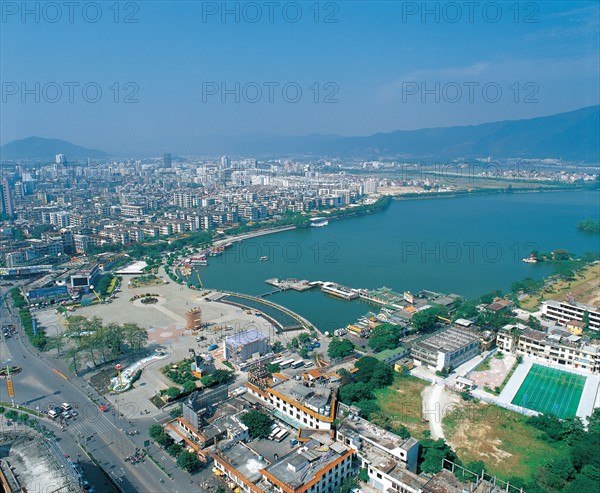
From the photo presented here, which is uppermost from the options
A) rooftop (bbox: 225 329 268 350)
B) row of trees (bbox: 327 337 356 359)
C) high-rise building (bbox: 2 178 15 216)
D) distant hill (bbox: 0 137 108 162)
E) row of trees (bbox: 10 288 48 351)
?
distant hill (bbox: 0 137 108 162)

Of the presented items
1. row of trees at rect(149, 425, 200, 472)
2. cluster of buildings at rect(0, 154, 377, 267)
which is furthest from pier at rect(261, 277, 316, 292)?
cluster of buildings at rect(0, 154, 377, 267)

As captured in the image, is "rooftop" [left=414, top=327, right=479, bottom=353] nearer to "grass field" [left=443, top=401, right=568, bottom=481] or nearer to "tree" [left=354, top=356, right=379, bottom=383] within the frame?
"tree" [left=354, top=356, right=379, bottom=383]

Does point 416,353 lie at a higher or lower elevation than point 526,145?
lower

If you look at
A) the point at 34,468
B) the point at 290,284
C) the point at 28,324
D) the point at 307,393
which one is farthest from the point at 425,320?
the point at 28,324

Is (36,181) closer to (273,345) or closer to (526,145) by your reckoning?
(273,345)

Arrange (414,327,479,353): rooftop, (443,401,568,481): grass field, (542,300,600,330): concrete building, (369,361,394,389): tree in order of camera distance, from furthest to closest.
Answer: (542,300,600,330): concrete building → (414,327,479,353): rooftop → (369,361,394,389): tree → (443,401,568,481): grass field

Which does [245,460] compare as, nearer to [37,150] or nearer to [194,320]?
[194,320]

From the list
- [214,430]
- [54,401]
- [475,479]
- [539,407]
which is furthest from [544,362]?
[54,401]
